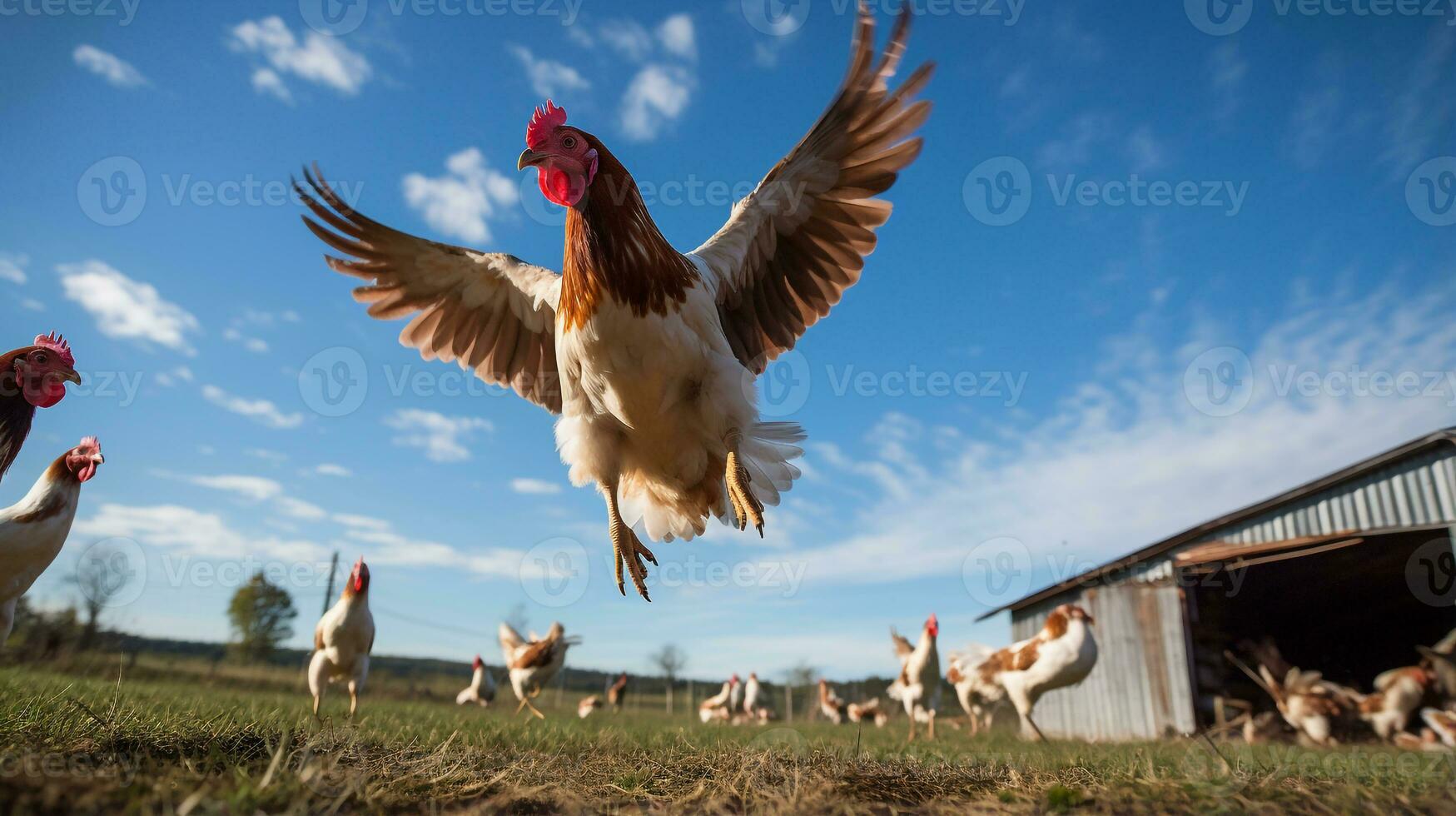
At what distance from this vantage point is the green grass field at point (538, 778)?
209cm

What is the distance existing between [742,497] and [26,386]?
416 cm

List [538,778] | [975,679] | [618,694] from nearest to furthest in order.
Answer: [538,778]
[975,679]
[618,694]

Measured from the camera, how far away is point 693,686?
27.7 meters

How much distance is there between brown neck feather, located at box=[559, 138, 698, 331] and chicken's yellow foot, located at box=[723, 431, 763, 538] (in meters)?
1.01

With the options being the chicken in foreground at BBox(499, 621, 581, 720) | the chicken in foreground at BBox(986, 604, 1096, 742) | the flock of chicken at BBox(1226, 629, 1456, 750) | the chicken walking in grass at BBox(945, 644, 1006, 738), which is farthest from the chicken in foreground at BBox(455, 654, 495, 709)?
the flock of chicken at BBox(1226, 629, 1456, 750)

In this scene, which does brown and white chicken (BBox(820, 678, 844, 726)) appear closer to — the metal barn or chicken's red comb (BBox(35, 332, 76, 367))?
the metal barn

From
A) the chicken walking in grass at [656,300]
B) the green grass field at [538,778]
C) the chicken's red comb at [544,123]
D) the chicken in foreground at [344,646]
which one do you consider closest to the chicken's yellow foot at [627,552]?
the chicken walking in grass at [656,300]

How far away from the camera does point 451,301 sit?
18.4ft

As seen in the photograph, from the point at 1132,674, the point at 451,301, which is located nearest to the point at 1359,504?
the point at 1132,674

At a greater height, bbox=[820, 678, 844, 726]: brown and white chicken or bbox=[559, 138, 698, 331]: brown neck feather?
bbox=[559, 138, 698, 331]: brown neck feather

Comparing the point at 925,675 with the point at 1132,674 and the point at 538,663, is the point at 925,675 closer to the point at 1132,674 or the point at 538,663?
the point at 1132,674

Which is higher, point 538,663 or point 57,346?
point 57,346

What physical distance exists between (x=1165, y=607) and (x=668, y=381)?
12.6 meters

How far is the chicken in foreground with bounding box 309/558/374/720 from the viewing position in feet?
25.6
